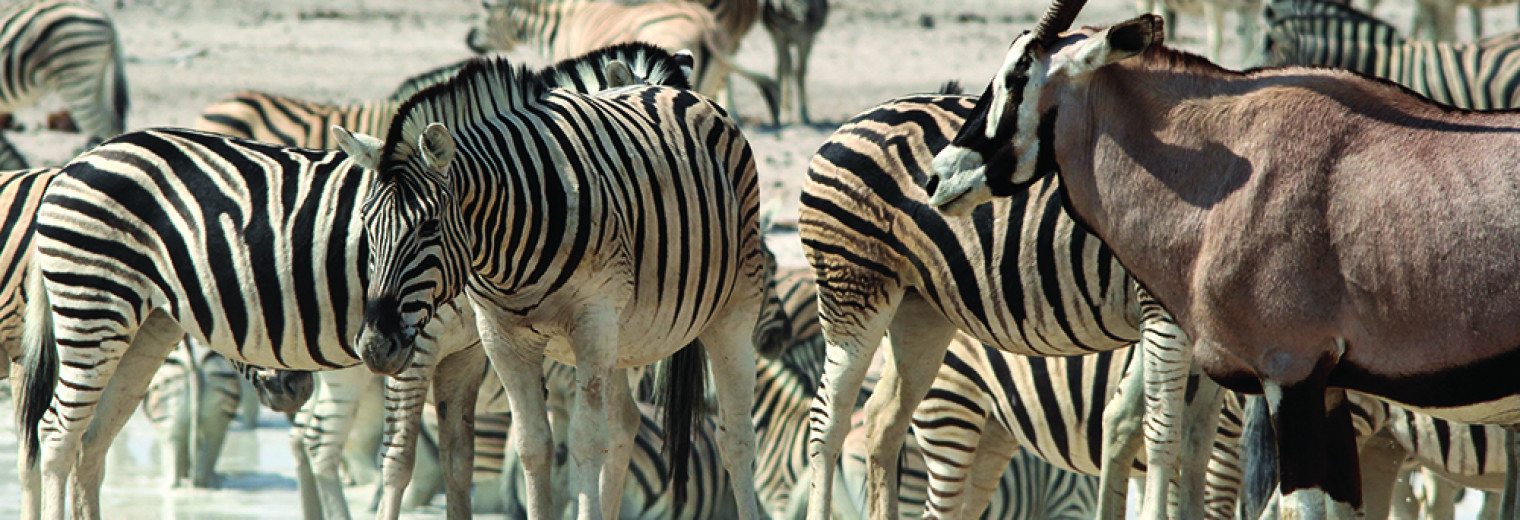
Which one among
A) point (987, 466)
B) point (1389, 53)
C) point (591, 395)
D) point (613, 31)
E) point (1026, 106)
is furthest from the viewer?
point (613, 31)

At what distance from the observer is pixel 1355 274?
402cm

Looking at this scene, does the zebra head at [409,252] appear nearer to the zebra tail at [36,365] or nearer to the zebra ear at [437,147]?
the zebra ear at [437,147]

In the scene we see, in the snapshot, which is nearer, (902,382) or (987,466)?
(902,382)

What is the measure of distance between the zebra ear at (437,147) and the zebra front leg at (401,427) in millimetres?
1618

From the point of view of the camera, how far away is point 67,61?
52.4 feet

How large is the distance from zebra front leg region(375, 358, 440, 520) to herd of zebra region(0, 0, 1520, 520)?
11mm

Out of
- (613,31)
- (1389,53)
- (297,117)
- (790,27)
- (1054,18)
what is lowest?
(1054,18)

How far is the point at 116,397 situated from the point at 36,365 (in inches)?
12.5

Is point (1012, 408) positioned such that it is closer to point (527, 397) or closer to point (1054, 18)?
point (527, 397)

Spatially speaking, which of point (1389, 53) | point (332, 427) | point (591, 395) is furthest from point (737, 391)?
point (1389, 53)

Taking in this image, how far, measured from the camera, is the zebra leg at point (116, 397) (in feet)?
22.5

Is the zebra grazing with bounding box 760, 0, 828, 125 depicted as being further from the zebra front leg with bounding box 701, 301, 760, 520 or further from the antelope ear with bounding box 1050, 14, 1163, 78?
the antelope ear with bounding box 1050, 14, 1163, 78

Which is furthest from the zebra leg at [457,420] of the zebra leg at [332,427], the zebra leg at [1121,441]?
the zebra leg at [1121,441]

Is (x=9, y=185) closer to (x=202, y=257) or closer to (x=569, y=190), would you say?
(x=202, y=257)
